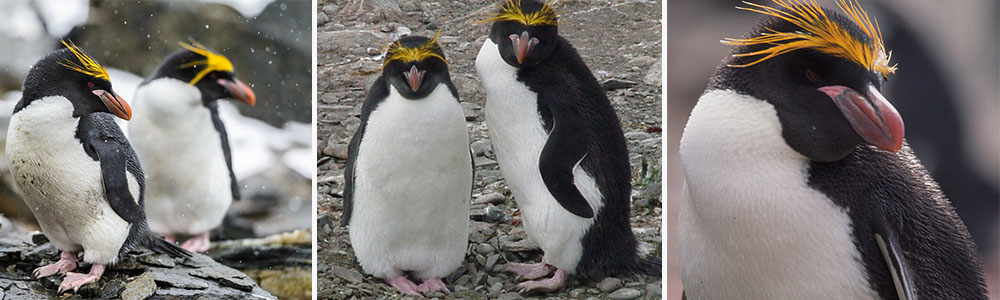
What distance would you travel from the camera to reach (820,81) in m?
1.55

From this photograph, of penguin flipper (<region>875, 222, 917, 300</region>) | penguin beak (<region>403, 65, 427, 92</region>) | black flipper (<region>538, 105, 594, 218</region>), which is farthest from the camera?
penguin beak (<region>403, 65, 427, 92</region>)

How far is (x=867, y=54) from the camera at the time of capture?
5.10 ft

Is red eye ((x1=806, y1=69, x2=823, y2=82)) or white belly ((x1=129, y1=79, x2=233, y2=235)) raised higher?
red eye ((x1=806, y1=69, x2=823, y2=82))

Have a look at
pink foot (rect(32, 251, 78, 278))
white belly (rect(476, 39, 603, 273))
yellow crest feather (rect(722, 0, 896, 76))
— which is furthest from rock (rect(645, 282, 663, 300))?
pink foot (rect(32, 251, 78, 278))

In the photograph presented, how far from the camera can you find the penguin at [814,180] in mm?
1513

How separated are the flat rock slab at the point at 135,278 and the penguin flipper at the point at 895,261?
1703mm

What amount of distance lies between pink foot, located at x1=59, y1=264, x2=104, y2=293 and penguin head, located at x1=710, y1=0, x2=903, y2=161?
1.78 meters

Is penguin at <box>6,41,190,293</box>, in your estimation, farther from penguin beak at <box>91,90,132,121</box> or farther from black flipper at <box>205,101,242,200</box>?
black flipper at <box>205,101,242,200</box>

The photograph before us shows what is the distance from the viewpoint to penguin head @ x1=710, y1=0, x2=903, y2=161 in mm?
1500

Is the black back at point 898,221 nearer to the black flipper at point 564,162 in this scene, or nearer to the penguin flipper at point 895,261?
the penguin flipper at point 895,261

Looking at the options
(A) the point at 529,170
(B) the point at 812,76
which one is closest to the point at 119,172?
(A) the point at 529,170

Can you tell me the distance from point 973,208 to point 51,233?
2554 millimetres

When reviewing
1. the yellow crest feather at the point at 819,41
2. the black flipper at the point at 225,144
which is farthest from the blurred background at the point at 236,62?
the yellow crest feather at the point at 819,41

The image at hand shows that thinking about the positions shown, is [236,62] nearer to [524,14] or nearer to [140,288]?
[140,288]
